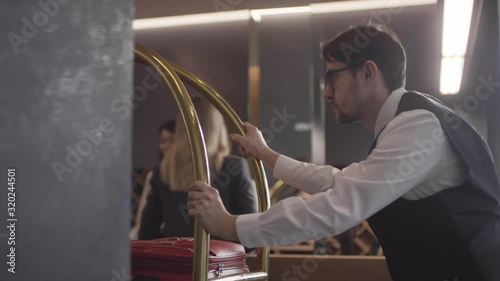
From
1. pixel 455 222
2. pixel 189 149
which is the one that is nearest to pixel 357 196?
pixel 455 222

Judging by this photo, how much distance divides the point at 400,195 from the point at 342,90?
27 centimetres

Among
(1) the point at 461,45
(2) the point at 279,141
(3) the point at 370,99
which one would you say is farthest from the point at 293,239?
(2) the point at 279,141

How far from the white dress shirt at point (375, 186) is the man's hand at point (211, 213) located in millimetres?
17

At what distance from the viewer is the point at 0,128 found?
1.27 ft

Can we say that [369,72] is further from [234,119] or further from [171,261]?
[171,261]

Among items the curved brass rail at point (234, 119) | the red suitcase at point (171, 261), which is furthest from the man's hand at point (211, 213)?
the curved brass rail at point (234, 119)

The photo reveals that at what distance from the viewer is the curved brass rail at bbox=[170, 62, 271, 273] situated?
113 cm

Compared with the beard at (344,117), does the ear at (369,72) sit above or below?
above

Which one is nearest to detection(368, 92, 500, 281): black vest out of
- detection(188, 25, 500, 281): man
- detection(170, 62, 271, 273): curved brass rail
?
detection(188, 25, 500, 281): man

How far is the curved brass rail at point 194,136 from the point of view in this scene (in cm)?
87

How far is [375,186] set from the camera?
899mm

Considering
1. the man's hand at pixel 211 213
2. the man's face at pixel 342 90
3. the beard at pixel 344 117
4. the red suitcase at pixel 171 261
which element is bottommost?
the red suitcase at pixel 171 261

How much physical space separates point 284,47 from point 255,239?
11.2 feet

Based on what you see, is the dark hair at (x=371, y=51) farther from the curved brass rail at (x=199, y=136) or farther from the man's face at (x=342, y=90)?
the curved brass rail at (x=199, y=136)
